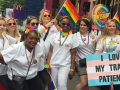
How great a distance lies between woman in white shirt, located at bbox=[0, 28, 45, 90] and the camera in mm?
3062

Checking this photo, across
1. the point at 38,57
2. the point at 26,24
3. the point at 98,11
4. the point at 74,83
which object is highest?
the point at 98,11

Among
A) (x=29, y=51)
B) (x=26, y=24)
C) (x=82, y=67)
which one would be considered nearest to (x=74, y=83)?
(x=82, y=67)

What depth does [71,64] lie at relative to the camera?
3.96m

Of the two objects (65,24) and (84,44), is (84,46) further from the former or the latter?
(65,24)

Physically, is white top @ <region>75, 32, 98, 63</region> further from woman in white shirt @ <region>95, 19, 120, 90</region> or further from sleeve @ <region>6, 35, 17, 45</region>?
sleeve @ <region>6, 35, 17, 45</region>

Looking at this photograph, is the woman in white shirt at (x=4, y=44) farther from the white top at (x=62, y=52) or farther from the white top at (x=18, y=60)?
the white top at (x=62, y=52)

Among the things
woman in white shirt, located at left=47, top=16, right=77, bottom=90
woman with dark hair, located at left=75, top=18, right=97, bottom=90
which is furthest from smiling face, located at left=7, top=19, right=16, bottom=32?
woman with dark hair, located at left=75, top=18, right=97, bottom=90

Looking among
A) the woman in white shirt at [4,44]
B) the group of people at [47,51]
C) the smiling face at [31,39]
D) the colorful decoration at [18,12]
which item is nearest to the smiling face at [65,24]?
the group of people at [47,51]

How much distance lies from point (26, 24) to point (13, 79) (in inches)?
62.1

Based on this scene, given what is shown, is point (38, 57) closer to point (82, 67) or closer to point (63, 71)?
point (63, 71)

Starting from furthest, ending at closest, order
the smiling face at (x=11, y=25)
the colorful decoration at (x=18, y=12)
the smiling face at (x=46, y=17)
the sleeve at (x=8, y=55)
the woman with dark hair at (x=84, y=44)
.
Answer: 1. the colorful decoration at (x=18, y=12)
2. the smiling face at (x=46, y=17)
3. the smiling face at (x=11, y=25)
4. the woman with dark hair at (x=84, y=44)
5. the sleeve at (x=8, y=55)

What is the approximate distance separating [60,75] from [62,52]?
49 cm

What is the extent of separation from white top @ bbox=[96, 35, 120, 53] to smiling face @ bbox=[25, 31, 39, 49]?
4.53ft

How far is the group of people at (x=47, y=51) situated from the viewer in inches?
124
